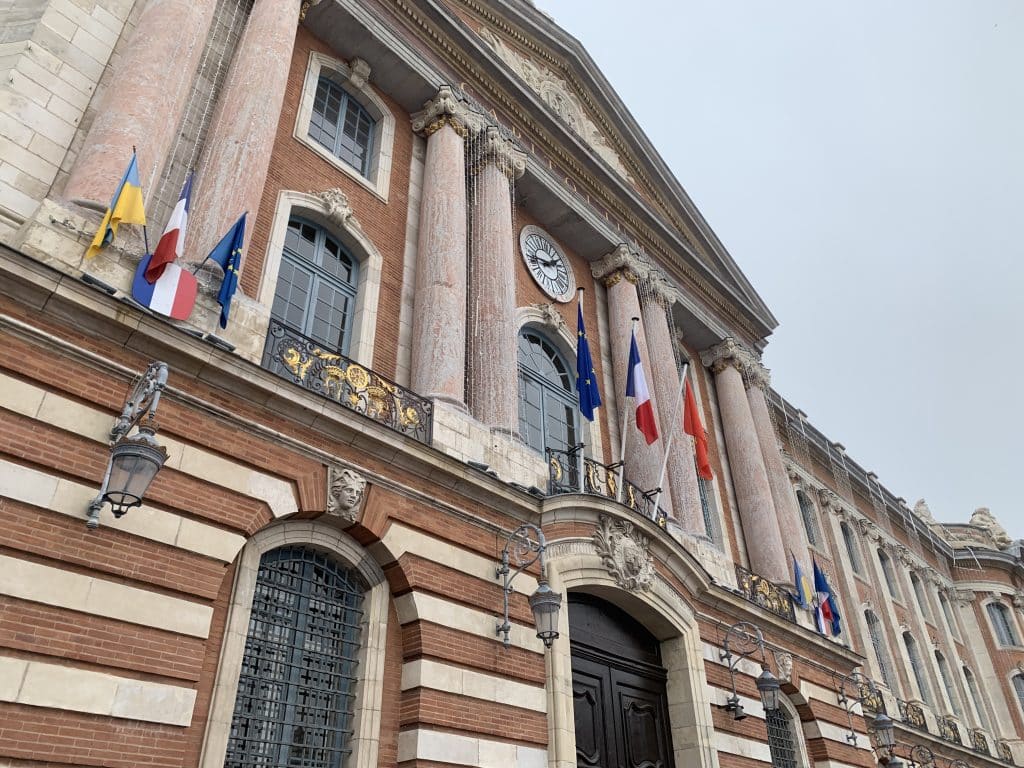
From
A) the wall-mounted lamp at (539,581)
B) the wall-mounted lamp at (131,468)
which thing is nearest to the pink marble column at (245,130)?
the wall-mounted lamp at (131,468)

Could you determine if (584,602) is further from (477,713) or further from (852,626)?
(852,626)

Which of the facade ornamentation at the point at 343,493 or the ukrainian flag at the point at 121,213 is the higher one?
the ukrainian flag at the point at 121,213

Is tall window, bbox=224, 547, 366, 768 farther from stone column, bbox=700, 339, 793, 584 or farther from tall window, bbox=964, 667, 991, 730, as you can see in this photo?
tall window, bbox=964, 667, 991, 730

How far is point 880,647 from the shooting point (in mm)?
26797

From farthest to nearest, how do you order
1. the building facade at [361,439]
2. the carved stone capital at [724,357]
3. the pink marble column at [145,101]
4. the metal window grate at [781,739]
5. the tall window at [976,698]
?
1. the tall window at [976,698]
2. the carved stone capital at [724,357]
3. the metal window grate at [781,739]
4. the pink marble column at [145,101]
5. the building facade at [361,439]

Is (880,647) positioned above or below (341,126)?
below

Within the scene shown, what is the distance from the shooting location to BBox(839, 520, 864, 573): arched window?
1131 inches

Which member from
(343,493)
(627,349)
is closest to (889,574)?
(627,349)

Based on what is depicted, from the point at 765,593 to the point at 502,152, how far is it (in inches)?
429

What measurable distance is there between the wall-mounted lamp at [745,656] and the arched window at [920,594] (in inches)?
814

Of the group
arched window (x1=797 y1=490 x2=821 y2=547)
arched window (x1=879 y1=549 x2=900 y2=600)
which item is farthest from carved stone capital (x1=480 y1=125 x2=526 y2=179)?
arched window (x1=879 y1=549 x2=900 y2=600)

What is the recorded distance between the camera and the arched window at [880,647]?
84.2 feet

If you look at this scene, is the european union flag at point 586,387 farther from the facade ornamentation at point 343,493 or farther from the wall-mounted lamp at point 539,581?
the facade ornamentation at point 343,493

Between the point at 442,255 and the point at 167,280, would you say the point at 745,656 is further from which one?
the point at 167,280
